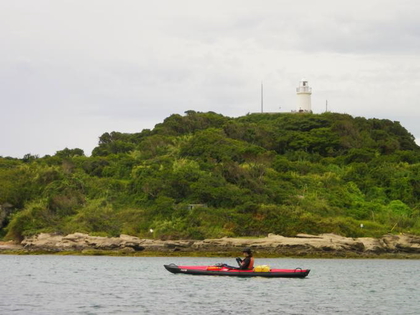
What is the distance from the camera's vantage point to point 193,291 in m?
36.4

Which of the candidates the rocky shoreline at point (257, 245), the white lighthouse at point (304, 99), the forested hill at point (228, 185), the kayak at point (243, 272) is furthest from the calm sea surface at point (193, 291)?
the white lighthouse at point (304, 99)

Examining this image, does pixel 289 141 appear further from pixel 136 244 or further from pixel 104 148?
pixel 136 244

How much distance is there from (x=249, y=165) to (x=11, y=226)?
2407 cm

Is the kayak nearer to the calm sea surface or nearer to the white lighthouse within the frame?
the calm sea surface

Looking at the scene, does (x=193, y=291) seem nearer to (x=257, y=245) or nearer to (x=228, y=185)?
(x=257, y=245)

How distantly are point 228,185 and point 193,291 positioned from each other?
3551 centimetres

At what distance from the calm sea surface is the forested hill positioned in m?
12.0

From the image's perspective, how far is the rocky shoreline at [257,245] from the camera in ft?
203

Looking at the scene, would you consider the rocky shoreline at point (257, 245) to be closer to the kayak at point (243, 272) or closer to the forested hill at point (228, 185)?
the forested hill at point (228, 185)

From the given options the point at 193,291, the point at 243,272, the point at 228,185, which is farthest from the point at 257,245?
the point at 193,291

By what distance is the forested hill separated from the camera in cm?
6681

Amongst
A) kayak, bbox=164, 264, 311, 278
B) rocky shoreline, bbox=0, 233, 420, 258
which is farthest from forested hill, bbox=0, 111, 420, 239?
kayak, bbox=164, 264, 311, 278

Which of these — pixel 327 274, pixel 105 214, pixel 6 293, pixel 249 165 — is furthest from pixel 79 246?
pixel 6 293

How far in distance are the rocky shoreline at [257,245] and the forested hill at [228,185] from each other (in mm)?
1449
